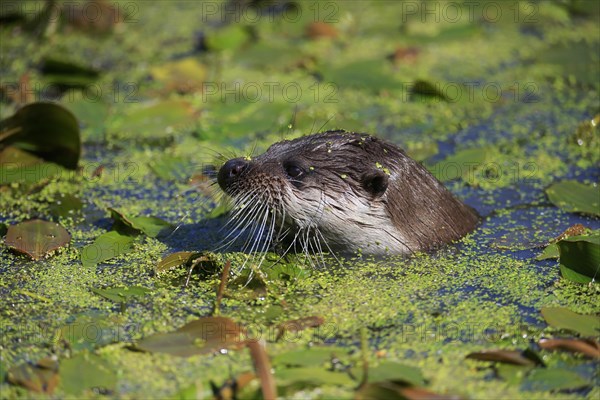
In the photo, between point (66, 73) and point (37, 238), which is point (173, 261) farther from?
point (66, 73)

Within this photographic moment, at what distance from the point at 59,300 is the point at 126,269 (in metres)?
0.41

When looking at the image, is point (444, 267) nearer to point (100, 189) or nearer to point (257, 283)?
point (257, 283)

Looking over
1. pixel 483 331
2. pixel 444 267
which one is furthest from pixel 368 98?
pixel 483 331

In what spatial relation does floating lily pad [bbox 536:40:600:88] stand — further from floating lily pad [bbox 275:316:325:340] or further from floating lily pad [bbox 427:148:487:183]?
floating lily pad [bbox 275:316:325:340]

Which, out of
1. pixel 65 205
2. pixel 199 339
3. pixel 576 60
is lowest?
pixel 65 205

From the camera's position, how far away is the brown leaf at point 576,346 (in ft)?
12.4

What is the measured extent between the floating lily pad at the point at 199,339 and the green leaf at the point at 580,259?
4.77 ft

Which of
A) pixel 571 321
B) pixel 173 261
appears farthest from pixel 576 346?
pixel 173 261

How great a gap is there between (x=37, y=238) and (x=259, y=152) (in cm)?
160

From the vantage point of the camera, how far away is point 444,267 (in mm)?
4629

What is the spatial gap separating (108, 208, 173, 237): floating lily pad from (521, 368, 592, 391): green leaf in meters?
2.10

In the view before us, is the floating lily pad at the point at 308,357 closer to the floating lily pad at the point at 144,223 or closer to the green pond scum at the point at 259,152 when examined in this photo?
the green pond scum at the point at 259,152

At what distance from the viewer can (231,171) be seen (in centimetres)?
453

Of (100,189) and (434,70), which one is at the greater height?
(434,70)
